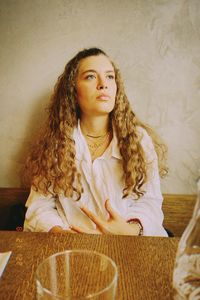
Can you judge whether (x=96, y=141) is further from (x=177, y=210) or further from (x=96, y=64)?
(x=177, y=210)

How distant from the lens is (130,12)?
1.59 meters

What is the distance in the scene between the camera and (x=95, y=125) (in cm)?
157

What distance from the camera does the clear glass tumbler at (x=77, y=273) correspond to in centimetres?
44

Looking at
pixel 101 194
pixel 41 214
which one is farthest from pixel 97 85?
pixel 41 214

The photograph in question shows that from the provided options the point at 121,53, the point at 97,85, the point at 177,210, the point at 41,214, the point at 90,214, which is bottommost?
the point at 177,210

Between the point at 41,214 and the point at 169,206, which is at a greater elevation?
the point at 41,214

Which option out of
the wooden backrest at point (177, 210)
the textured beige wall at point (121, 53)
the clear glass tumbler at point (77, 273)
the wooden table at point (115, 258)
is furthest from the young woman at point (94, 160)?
the clear glass tumbler at point (77, 273)

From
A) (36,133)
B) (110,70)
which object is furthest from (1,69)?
(110,70)

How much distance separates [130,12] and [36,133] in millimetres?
871

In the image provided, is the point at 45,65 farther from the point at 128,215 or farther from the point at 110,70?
the point at 128,215

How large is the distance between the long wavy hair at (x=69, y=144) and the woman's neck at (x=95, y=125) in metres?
0.05

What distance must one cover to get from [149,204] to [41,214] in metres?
0.53

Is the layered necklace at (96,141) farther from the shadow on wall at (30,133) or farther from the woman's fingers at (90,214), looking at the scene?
the woman's fingers at (90,214)

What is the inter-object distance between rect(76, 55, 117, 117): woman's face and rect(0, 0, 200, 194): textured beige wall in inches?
6.9
